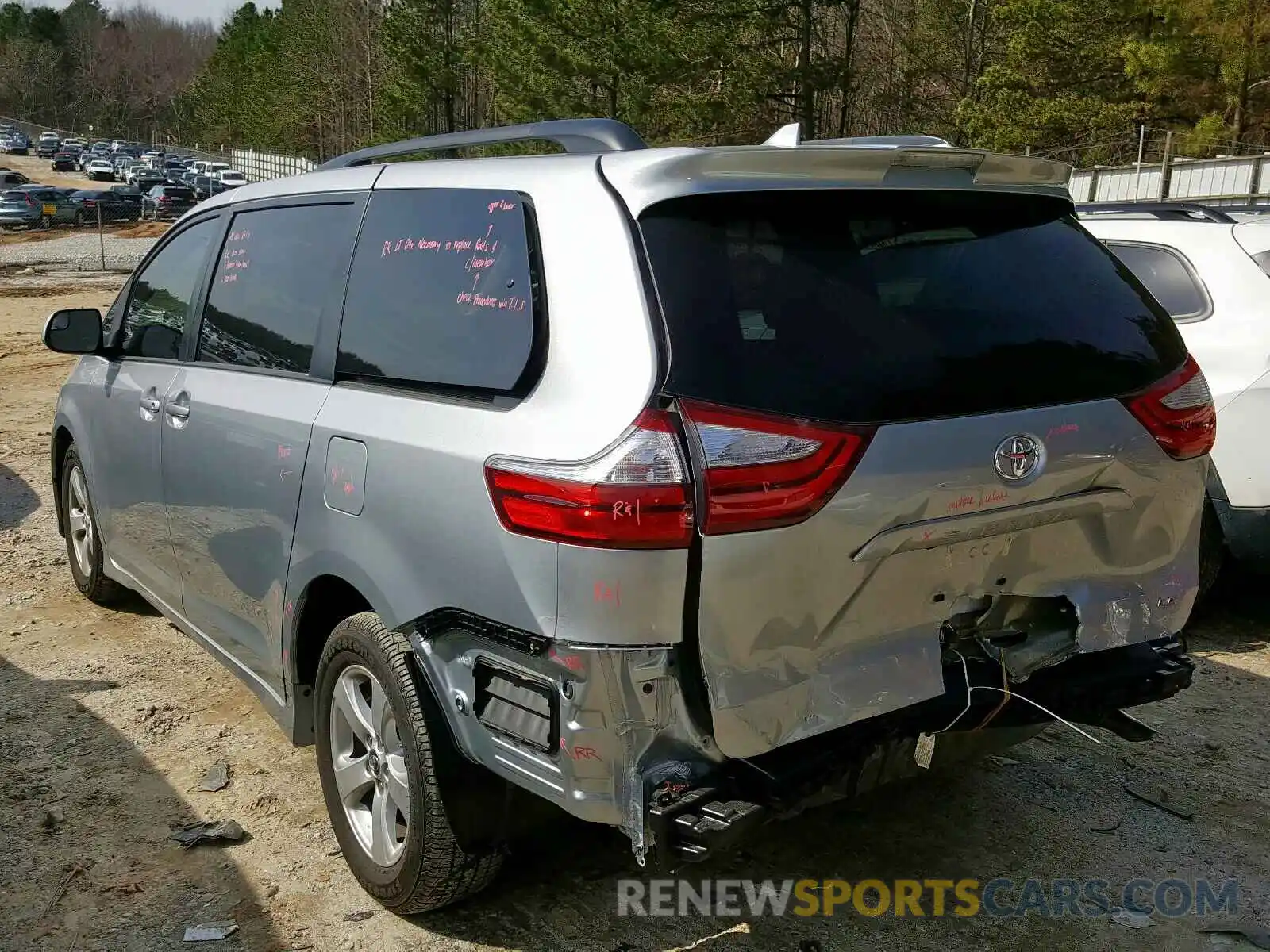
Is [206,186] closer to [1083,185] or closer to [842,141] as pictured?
[1083,185]

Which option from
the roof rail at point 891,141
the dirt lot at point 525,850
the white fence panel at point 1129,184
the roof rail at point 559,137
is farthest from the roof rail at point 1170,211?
the white fence panel at point 1129,184

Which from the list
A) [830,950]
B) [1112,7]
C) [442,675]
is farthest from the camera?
[1112,7]

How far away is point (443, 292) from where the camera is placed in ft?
9.53

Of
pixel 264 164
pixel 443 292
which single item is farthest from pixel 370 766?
pixel 264 164

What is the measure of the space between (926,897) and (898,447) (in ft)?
4.75

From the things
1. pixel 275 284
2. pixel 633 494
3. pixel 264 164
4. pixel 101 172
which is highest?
pixel 264 164

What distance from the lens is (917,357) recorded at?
2.56 meters

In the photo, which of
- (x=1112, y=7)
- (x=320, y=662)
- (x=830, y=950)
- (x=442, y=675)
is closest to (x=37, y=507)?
(x=320, y=662)

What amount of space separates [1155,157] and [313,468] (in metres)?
34.2

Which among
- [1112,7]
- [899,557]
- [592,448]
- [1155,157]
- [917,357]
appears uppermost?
[1112,7]

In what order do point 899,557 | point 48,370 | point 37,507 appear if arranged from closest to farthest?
point 899,557 → point 37,507 → point 48,370

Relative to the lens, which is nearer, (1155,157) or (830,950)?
(830,950)

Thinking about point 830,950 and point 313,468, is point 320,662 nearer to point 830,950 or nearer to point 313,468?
point 313,468

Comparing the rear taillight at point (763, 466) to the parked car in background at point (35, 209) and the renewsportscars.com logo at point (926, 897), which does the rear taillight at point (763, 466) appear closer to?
the renewsportscars.com logo at point (926, 897)
